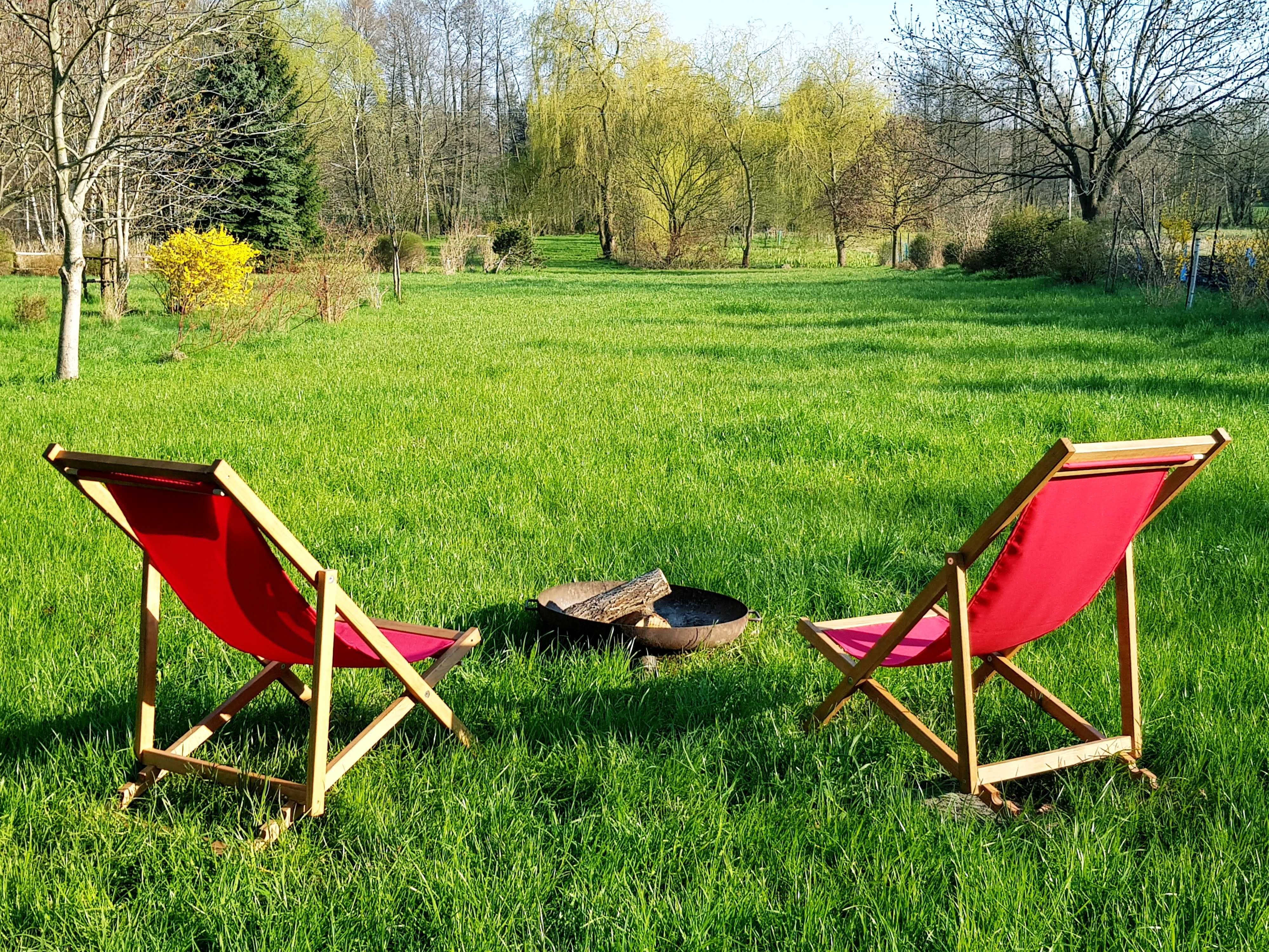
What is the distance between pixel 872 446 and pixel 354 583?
444cm

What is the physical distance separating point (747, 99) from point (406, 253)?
20.6 metres

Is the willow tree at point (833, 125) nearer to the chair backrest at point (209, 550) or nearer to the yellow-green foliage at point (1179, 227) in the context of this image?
the yellow-green foliage at point (1179, 227)

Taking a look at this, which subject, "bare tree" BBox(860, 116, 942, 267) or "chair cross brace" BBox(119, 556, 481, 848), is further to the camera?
"bare tree" BBox(860, 116, 942, 267)

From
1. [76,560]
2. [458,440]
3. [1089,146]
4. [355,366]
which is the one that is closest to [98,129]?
[355,366]

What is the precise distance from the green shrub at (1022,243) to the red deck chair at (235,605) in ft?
95.4

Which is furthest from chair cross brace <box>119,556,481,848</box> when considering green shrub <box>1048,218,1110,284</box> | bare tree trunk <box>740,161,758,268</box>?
bare tree trunk <box>740,161,758,268</box>

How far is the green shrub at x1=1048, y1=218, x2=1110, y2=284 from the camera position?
971 inches

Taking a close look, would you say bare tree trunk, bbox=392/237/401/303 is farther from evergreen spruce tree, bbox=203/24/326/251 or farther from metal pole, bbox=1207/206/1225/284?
metal pole, bbox=1207/206/1225/284

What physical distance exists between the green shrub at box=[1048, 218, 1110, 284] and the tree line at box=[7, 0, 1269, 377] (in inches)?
57.3

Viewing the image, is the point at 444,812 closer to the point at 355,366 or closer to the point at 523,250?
the point at 355,366

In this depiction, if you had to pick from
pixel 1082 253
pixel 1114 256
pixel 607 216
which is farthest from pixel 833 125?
pixel 1114 256

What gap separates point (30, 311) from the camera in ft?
54.4

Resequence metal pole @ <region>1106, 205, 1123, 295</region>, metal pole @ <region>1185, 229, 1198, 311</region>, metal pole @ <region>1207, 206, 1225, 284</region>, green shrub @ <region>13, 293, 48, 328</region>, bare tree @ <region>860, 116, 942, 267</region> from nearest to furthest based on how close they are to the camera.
Result: green shrub @ <region>13, 293, 48, 328</region>, metal pole @ <region>1207, 206, 1225, 284</region>, metal pole @ <region>1185, 229, 1198, 311</region>, metal pole @ <region>1106, 205, 1123, 295</region>, bare tree @ <region>860, 116, 942, 267</region>

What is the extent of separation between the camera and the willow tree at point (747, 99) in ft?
156
